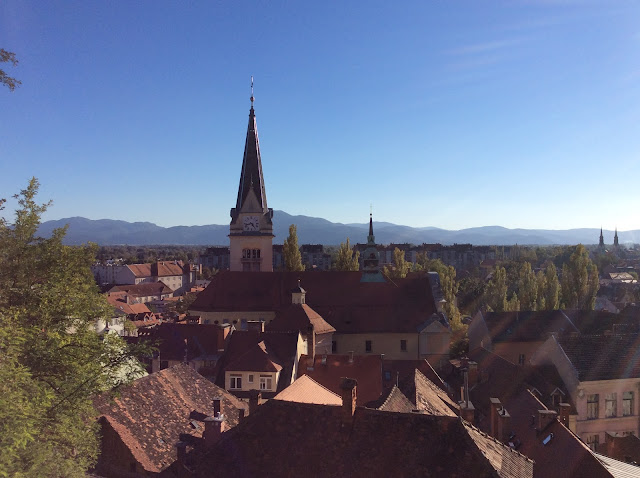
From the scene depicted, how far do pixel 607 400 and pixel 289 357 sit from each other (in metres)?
17.0

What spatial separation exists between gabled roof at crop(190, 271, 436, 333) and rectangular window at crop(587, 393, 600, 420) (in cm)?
1641

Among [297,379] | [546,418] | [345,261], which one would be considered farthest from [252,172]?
[546,418]

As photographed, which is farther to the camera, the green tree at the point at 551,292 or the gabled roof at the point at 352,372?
the green tree at the point at 551,292

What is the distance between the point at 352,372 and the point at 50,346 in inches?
695

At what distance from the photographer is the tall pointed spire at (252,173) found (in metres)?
51.6

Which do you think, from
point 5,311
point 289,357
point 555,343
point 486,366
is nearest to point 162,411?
point 5,311

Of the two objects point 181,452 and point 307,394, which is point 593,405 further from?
point 181,452

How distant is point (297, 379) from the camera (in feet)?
71.4

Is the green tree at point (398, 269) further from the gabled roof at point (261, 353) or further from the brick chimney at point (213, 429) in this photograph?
the brick chimney at point (213, 429)

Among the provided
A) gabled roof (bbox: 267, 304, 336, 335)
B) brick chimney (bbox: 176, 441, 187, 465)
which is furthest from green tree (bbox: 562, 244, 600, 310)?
brick chimney (bbox: 176, 441, 187, 465)

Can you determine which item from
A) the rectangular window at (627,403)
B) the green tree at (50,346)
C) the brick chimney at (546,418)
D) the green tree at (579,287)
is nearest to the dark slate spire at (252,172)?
the rectangular window at (627,403)

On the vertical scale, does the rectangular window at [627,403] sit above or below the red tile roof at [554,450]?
below

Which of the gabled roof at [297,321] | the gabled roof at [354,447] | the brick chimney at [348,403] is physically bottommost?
the gabled roof at [297,321]

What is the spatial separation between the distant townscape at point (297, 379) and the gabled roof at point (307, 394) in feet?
0.41
